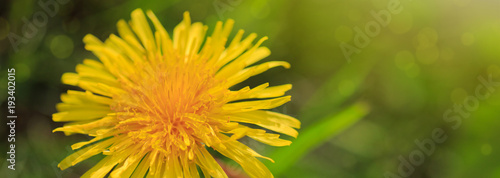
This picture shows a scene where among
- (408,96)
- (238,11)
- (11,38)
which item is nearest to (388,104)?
(408,96)

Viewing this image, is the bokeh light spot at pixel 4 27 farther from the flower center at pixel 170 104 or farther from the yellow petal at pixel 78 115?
the flower center at pixel 170 104

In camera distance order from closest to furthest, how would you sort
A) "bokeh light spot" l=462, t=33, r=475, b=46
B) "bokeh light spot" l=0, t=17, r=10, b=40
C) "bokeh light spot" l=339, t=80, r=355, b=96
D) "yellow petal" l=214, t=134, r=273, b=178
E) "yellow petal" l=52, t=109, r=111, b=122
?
"yellow petal" l=214, t=134, r=273, b=178
"yellow petal" l=52, t=109, r=111, b=122
"bokeh light spot" l=339, t=80, r=355, b=96
"bokeh light spot" l=0, t=17, r=10, b=40
"bokeh light spot" l=462, t=33, r=475, b=46

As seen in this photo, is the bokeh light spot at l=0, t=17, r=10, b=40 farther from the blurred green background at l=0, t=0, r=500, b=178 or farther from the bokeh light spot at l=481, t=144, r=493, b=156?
the bokeh light spot at l=481, t=144, r=493, b=156

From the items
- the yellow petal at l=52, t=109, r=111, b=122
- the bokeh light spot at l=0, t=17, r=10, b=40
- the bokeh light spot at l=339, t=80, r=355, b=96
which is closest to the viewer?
the yellow petal at l=52, t=109, r=111, b=122

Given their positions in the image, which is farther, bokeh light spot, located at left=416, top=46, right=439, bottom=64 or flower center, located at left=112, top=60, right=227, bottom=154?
bokeh light spot, located at left=416, top=46, right=439, bottom=64

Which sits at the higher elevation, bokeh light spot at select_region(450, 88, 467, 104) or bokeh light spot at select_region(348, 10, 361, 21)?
bokeh light spot at select_region(348, 10, 361, 21)

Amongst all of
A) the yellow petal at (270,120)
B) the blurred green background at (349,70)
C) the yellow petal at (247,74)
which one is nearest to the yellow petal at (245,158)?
the yellow petal at (270,120)

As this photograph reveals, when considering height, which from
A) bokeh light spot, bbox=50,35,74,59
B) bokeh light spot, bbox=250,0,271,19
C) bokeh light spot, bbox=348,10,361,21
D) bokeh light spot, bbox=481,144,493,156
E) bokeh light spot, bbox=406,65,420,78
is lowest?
bokeh light spot, bbox=481,144,493,156

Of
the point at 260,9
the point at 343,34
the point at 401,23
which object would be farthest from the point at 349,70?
the point at 260,9

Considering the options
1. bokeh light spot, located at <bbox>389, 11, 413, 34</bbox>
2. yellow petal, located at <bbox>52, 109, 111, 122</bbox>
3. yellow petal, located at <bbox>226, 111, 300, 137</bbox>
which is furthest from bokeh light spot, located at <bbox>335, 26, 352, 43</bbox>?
yellow petal, located at <bbox>52, 109, 111, 122</bbox>
